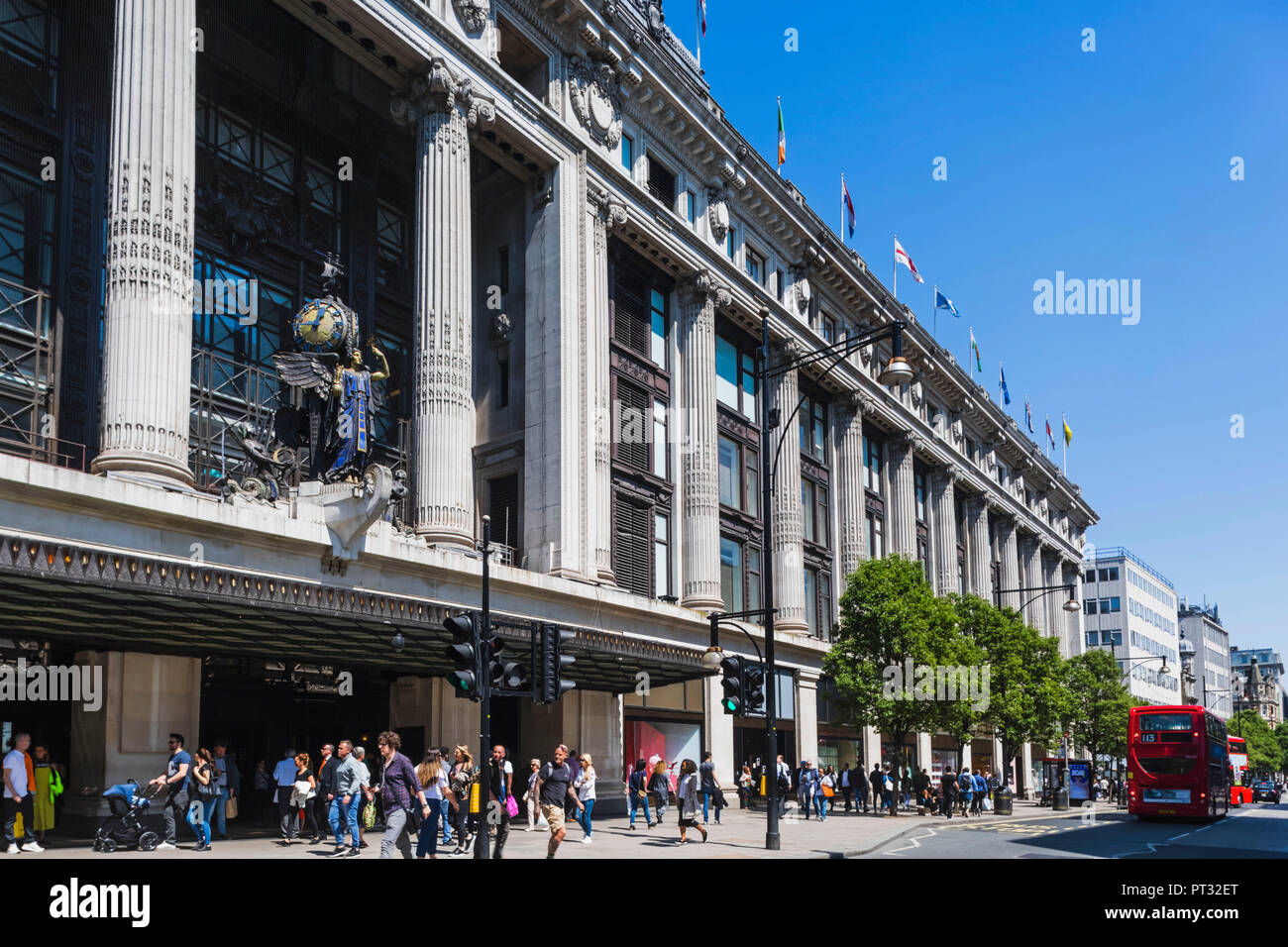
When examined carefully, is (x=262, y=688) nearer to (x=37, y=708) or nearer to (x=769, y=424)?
(x=37, y=708)

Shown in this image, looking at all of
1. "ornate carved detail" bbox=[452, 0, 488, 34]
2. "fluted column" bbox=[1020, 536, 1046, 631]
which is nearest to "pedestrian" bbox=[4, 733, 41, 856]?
"ornate carved detail" bbox=[452, 0, 488, 34]

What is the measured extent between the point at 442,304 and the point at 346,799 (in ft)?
44.7

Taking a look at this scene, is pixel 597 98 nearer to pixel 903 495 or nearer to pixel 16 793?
pixel 16 793

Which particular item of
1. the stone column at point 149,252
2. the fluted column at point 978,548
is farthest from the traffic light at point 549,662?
the fluted column at point 978,548

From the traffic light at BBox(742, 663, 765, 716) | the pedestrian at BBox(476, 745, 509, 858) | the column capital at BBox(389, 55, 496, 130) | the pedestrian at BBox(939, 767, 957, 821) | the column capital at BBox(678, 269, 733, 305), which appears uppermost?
the column capital at BBox(389, 55, 496, 130)

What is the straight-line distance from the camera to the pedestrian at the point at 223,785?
21.9 meters

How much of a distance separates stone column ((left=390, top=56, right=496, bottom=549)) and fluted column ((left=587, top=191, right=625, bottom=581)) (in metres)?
5.45

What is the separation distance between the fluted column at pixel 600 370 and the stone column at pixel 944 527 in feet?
112

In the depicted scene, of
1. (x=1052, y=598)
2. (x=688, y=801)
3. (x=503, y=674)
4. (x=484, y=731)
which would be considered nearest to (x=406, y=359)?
(x=688, y=801)

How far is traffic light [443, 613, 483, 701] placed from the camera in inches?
670

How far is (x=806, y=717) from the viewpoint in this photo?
152 ft

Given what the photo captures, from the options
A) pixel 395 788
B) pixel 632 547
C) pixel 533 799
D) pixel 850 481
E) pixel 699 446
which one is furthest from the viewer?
pixel 850 481

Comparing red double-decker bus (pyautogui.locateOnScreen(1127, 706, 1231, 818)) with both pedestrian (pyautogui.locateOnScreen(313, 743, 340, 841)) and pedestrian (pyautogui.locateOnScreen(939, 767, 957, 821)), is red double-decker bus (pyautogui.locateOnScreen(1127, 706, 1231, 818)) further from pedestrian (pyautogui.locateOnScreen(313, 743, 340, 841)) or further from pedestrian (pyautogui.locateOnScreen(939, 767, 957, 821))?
pedestrian (pyautogui.locateOnScreen(313, 743, 340, 841))
